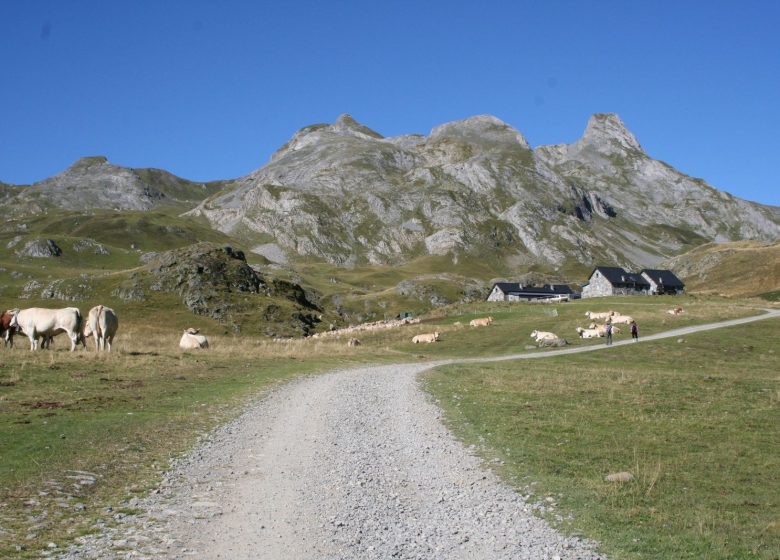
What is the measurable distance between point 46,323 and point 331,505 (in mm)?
30825

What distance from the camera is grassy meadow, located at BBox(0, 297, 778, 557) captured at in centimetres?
1165

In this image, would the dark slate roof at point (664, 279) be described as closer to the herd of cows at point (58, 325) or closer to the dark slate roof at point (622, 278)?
the dark slate roof at point (622, 278)

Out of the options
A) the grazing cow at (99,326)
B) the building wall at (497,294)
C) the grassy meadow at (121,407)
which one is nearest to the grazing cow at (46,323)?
the grazing cow at (99,326)

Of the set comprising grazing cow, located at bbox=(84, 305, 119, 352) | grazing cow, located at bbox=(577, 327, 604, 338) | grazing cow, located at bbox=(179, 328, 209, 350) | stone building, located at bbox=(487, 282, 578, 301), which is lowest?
grazing cow, located at bbox=(577, 327, 604, 338)

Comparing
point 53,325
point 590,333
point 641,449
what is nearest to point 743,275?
point 590,333

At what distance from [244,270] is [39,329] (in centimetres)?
10067

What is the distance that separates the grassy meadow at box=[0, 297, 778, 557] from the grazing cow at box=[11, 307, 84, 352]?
6.15 feet

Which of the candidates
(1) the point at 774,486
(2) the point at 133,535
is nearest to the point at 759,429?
(1) the point at 774,486

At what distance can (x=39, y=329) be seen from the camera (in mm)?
35594

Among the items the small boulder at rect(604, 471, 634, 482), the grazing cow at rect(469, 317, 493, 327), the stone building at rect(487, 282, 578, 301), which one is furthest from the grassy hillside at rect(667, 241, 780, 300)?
the small boulder at rect(604, 471, 634, 482)

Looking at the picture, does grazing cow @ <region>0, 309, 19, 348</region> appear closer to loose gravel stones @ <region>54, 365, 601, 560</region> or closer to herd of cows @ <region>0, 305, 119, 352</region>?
herd of cows @ <region>0, 305, 119, 352</region>

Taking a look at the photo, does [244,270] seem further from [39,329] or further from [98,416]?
[98,416]

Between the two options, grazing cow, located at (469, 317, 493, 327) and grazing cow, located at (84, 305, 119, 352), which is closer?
grazing cow, located at (84, 305, 119, 352)

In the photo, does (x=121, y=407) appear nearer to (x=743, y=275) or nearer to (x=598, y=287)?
(x=598, y=287)
